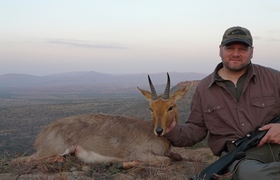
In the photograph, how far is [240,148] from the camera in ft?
18.5

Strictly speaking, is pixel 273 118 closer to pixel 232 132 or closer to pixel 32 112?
pixel 232 132

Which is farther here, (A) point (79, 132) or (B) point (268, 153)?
(A) point (79, 132)

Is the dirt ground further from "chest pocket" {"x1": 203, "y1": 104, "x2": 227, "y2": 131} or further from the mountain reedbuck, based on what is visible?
"chest pocket" {"x1": 203, "y1": 104, "x2": 227, "y2": 131}

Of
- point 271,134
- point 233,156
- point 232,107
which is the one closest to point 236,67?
point 232,107

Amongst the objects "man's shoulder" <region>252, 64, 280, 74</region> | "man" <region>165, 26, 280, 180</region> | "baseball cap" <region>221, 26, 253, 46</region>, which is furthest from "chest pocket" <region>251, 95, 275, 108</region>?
"baseball cap" <region>221, 26, 253, 46</region>

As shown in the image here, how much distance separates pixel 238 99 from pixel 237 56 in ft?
2.49

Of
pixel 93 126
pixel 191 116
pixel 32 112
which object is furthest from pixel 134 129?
pixel 32 112

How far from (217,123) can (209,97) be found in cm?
50

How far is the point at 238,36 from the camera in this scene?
19.8 ft

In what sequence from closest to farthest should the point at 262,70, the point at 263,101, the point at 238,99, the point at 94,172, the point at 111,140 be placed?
the point at 263,101, the point at 238,99, the point at 262,70, the point at 94,172, the point at 111,140

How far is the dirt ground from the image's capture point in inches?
249

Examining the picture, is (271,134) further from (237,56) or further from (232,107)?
(237,56)

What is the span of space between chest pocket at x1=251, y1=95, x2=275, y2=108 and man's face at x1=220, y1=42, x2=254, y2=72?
60 centimetres

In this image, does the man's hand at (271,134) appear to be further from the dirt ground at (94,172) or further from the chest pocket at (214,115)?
the dirt ground at (94,172)
